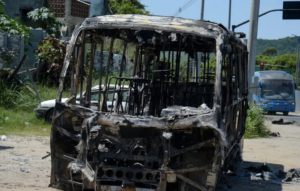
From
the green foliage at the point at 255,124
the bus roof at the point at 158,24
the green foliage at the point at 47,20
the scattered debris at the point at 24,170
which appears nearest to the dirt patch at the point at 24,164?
the scattered debris at the point at 24,170

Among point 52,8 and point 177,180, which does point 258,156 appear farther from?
point 52,8

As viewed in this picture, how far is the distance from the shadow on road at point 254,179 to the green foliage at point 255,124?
5.20m

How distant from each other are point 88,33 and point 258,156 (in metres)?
6.04

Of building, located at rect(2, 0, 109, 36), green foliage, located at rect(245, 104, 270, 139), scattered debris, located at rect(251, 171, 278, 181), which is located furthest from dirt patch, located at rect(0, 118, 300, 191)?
building, located at rect(2, 0, 109, 36)

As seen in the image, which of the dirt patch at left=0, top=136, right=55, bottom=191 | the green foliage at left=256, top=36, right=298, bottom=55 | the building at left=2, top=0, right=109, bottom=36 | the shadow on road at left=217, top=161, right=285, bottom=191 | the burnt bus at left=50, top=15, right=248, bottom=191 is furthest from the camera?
the green foliage at left=256, top=36, right=298, bottom=55

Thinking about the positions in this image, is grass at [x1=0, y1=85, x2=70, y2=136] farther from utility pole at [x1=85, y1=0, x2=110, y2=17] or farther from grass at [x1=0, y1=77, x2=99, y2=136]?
utility pole at [x1=85, y1=0, x2=110, y2=17]

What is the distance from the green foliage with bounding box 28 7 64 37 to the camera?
21.8 m

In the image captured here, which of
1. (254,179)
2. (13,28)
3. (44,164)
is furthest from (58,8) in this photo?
(254,179)

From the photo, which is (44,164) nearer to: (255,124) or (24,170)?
(24,170)

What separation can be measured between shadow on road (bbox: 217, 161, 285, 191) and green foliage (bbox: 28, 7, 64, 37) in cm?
1413

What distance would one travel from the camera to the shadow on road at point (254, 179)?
25.2ft

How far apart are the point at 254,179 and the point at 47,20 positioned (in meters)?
15.5

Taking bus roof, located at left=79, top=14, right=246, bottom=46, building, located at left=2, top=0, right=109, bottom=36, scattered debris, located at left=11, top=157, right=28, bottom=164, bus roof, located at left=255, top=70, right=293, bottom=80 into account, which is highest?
building, located at left=2, top=0, right=109, bottom=36

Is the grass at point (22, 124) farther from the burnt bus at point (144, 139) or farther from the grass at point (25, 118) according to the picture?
the burnt bus at point (144, 139)
